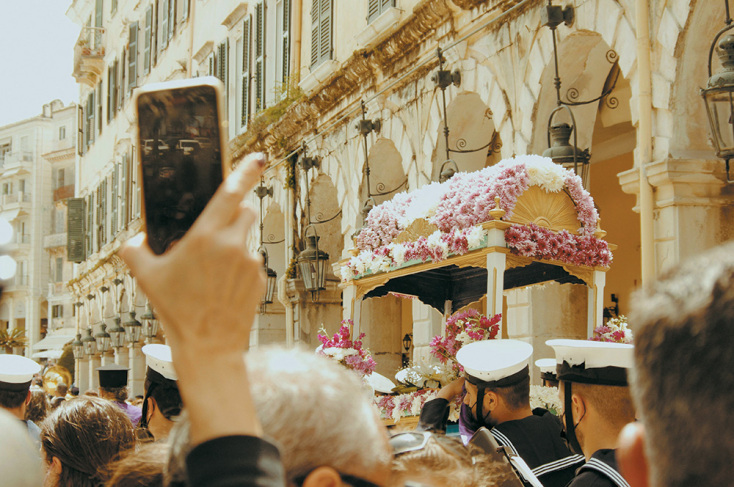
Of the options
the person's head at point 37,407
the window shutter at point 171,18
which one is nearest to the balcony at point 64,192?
the window shutter at point 171,18

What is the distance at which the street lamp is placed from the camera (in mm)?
5238

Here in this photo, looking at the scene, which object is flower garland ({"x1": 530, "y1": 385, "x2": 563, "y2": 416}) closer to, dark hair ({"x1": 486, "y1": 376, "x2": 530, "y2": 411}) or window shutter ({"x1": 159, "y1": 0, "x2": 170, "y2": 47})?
dark hair ({"x1": 486, "y1": 376, "x2": 530, "y2": 411})

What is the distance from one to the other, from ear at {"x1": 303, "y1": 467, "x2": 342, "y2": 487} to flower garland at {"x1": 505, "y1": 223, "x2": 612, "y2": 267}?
15.4 feet

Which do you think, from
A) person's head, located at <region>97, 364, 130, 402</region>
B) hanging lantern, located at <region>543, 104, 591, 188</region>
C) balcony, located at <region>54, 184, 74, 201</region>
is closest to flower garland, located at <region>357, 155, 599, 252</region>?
hanging lantern, located at <region>543, 104, 591, 188</region>

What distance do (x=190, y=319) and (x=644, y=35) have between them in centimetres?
667

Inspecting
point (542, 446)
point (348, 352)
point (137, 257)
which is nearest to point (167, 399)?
point (542, 446)

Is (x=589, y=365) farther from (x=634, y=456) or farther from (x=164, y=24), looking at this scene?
(x=164, y=24)

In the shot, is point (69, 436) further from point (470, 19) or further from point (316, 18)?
point (316, 18)

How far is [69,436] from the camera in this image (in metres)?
3.17

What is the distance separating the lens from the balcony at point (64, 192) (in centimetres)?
5356

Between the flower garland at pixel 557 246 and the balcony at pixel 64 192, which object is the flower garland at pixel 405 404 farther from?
the balcony at pixel 64 192

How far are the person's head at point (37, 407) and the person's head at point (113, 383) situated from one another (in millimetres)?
2456

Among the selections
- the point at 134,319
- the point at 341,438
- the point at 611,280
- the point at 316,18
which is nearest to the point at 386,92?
the point at 316,18

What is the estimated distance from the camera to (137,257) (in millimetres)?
1099
